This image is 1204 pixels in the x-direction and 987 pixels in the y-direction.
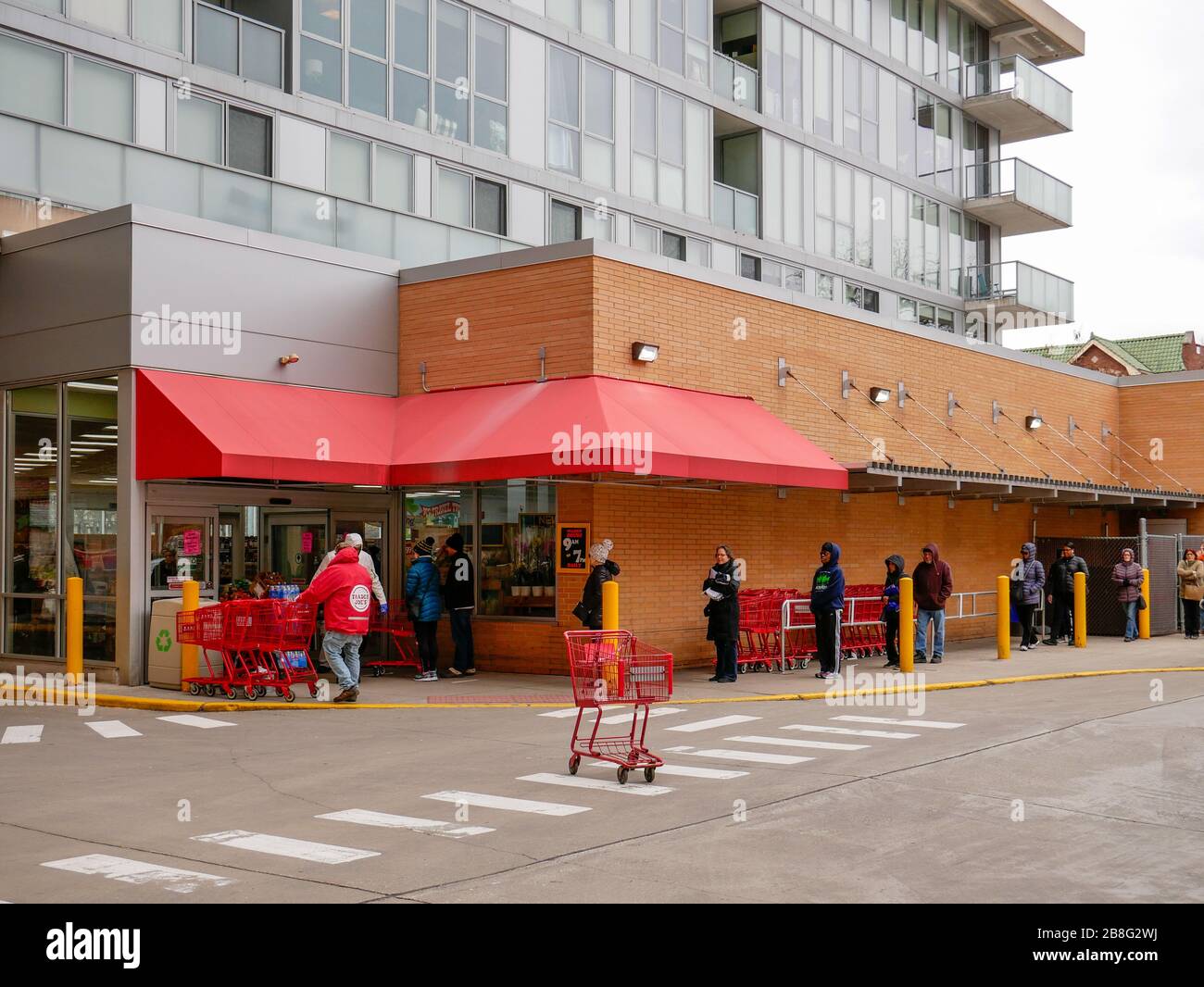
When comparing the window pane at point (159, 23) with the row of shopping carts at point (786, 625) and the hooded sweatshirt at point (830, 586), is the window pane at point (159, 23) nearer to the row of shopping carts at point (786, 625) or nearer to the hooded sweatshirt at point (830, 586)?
the row of shopping carts at point (786, 625)

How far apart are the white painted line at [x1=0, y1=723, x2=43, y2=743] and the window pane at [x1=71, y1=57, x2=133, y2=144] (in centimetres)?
1093

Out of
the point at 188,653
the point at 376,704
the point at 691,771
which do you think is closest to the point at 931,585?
the point at 376,704

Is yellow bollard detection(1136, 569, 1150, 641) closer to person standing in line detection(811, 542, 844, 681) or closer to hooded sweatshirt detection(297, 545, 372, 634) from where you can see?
person standing in line detection(811, 542, 844, 681)

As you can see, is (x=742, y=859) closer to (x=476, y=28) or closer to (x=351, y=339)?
(x=351, y=339)

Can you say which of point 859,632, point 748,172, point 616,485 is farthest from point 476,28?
point 859,632

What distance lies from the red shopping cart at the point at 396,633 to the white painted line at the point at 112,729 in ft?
16.3

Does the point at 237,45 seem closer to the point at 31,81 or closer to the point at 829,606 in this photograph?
the point at 31,81

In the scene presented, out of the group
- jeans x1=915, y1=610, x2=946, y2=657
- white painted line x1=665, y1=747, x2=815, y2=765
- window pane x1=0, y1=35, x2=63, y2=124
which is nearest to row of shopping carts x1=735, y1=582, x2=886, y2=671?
jeans x1=915, y1=610, x2=946, y2=657

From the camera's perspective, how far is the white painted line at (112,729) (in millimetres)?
12820

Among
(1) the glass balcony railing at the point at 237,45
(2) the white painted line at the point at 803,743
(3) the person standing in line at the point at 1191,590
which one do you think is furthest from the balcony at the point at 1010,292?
(2) the white painted line at the point at 803,743

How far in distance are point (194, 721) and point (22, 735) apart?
1732 mm

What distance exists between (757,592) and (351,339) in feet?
23.5

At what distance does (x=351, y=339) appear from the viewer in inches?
763

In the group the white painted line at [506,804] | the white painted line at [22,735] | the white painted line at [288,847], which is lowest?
the white painted line at [22,735]
